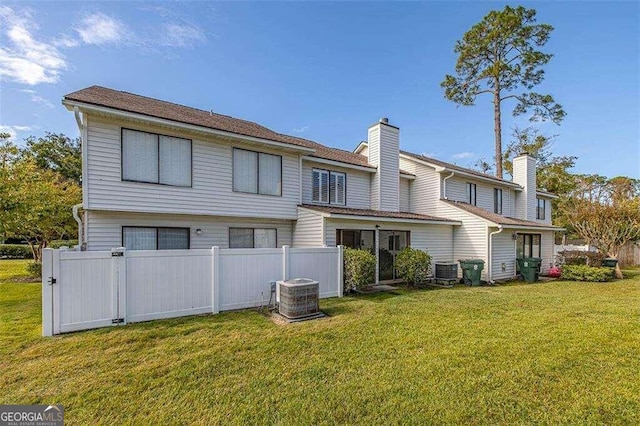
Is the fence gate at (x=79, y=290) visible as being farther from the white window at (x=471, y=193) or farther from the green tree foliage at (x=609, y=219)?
the green tree foliage at (x=609, y=219)

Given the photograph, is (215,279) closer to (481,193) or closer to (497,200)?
(481,193)

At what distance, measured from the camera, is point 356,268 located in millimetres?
9102

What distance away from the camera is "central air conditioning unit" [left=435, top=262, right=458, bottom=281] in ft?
40.8

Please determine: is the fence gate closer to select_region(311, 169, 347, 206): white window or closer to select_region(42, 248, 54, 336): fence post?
select_region(42, 248, 54, 336): fence post

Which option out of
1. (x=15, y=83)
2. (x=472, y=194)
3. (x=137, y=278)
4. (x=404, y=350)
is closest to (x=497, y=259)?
(x=472, y=194)

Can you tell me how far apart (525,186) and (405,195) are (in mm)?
9637

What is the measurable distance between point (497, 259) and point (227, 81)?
14931 mm

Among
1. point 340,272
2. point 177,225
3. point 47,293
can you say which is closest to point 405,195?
point 340,272

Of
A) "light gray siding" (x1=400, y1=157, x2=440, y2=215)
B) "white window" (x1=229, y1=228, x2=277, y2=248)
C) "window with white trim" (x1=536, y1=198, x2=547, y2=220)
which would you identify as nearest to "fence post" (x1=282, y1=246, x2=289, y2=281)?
"white window" (x1=229, y1=228, x2=277, y2=248)

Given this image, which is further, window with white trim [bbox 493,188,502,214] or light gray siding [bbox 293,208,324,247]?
window with white trim [bbox 493,188,502,214]

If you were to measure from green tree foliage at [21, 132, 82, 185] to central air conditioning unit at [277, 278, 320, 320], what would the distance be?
3319cm

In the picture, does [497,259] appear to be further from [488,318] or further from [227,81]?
[227,81]

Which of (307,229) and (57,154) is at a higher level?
Answer: (57,154)

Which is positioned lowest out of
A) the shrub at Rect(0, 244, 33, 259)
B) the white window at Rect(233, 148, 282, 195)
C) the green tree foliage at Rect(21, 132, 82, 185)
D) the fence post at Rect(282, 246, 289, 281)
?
the shrub at Rect(0, 244, 33, 259)
